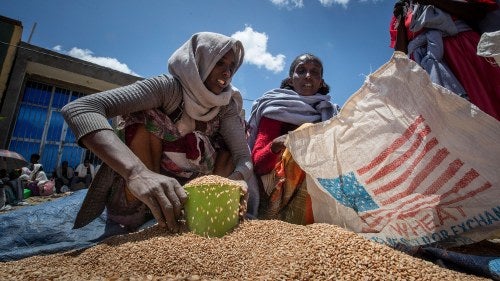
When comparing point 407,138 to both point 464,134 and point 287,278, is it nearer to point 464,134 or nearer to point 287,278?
point 464,134

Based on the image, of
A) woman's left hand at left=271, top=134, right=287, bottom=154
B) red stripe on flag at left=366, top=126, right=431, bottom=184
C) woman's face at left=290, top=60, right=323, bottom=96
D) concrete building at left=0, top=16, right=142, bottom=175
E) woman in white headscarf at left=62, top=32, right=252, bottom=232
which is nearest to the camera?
red stripe on flag at left=366, top=126, right=431, bottom=184

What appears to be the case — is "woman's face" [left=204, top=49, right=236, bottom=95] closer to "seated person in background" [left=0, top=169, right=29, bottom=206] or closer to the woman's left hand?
the woman's left hand

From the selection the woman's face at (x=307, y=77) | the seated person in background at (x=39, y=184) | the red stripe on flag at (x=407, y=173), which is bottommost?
the seated person in background at (x=39, y=184)

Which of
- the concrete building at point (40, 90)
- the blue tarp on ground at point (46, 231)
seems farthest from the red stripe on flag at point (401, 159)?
the concrete building at point (40, 90)

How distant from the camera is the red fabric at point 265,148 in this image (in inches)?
89.4

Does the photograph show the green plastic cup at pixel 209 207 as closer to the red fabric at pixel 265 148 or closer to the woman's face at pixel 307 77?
the red fabric at pixel 265 148

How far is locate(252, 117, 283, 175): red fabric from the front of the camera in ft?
7.45

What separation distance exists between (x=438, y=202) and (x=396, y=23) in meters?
1.76

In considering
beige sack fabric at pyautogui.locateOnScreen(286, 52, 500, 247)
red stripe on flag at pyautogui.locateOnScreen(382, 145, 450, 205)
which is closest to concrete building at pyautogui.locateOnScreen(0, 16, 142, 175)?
beige sack fabric at pyautogui.locateOnScreen(286, 52, 500, 247)

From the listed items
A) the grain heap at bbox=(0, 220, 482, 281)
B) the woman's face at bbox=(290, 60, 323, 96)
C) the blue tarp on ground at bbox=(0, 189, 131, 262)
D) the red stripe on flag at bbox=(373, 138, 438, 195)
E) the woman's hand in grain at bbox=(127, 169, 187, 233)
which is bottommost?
the blue tarp on ground at bbox=(0, 189, 131, 262)

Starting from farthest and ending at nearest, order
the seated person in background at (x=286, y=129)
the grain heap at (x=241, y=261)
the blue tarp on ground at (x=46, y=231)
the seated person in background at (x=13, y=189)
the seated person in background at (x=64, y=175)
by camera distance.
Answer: the seated person in background at (x=64, y=175)
the seated person in background at (x=13, y=189)
the seated person in background at (x=286, y=129)
the blue tarp on ground at (x=46, y=231)
the grain heap at (x=241, y=261)

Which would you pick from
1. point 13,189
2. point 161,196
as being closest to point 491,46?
point 161,196

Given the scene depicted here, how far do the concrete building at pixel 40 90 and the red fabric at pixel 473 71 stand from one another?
10618 millimetres

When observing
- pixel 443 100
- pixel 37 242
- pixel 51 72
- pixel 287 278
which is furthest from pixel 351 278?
pixel 51 72
